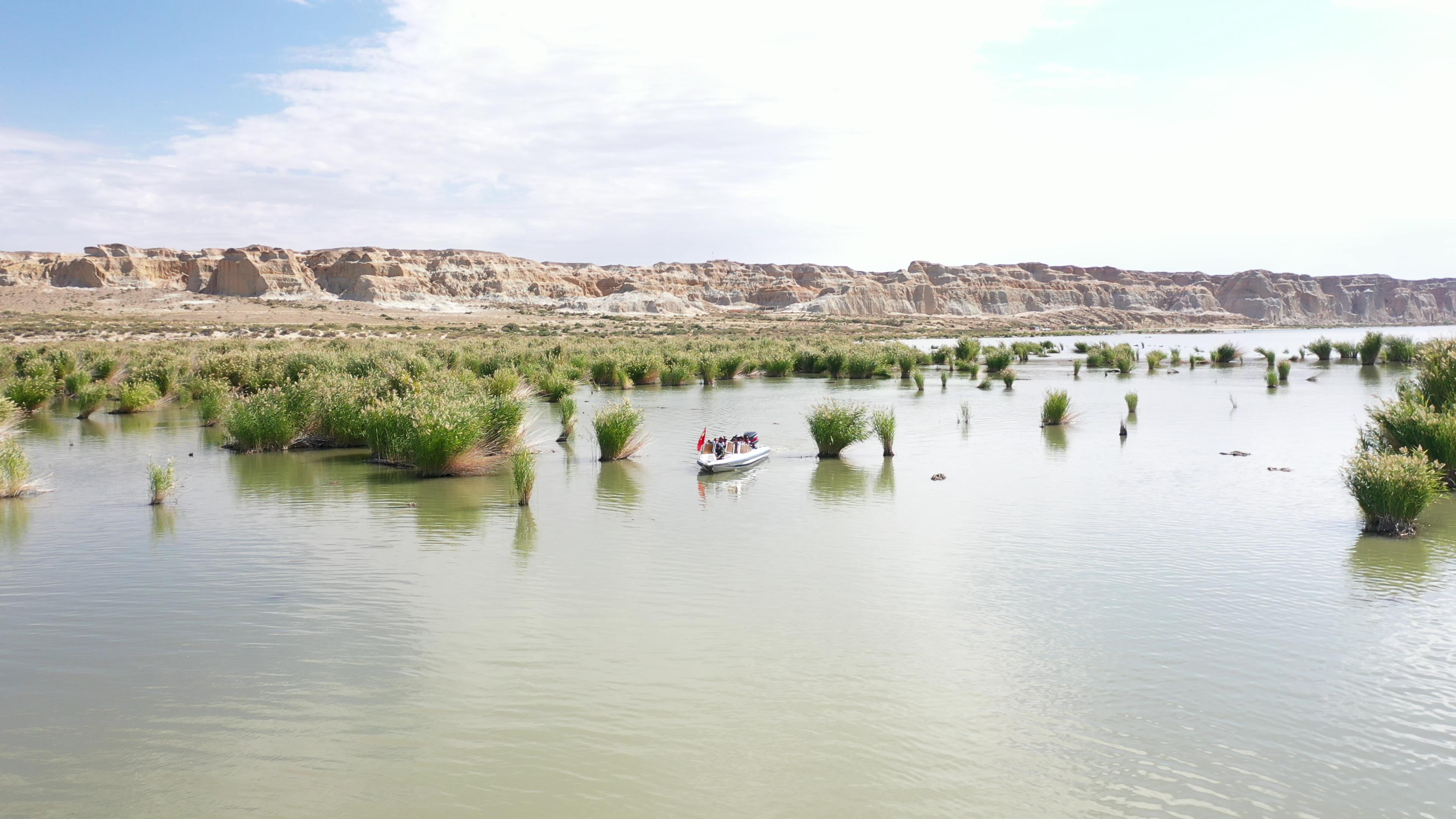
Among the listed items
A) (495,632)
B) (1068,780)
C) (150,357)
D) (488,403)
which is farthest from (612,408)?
(150,357)

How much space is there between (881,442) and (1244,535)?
8.17m

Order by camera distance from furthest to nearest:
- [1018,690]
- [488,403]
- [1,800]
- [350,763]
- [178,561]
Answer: [488,403]
[178,561]
[1018,690]
[350,763]
[1,800]

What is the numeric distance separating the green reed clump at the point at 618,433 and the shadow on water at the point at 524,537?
407 cm

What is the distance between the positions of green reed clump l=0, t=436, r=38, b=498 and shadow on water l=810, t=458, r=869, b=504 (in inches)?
408

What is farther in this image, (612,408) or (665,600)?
(612,408)

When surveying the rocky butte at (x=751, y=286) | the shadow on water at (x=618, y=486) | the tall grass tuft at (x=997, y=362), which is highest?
the rocky butte at (x=751, y=286)

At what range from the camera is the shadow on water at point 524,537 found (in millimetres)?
9898

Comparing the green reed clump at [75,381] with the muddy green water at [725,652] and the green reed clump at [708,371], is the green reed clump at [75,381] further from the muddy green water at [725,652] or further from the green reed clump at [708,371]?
the green reed clump at [708,371]

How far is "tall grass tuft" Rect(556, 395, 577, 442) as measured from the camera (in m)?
19.0

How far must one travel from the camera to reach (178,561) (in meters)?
9.68

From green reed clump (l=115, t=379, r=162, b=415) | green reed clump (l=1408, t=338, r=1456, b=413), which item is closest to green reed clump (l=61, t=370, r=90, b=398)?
green reed clump (l=115, t=379, r=162, b=415)

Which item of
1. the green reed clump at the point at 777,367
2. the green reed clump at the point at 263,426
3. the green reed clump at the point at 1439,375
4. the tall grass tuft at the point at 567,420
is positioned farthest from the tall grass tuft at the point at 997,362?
the green reed clump at the point at 263,426

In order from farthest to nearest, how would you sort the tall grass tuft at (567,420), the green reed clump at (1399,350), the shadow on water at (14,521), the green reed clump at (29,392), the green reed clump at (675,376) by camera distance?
the green reed clump at (1399,350) < the green reed clump at (675,376) < the green reed clump at (29,392) < the tall grass tuft at (567,420) < the shadow on water at (14,521)

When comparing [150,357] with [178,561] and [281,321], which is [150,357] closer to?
[178,561]
